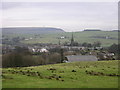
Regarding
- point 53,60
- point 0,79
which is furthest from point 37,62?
point 0,79

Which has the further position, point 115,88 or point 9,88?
A: point 115,88

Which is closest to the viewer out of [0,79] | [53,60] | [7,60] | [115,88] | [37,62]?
[115,88]

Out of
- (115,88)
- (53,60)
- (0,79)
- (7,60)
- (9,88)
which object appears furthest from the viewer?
(53,60)

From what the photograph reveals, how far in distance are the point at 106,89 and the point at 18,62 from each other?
53.1 m

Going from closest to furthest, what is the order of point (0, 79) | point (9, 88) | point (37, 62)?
1. point (9, 88)
2. point (0, 79)
3. point (37, 62)

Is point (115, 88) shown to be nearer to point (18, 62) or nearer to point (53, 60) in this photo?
point (18, 62)

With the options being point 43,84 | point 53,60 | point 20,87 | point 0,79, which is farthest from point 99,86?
point 53,60

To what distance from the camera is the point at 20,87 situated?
15.5 m

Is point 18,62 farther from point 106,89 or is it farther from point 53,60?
point 106,89

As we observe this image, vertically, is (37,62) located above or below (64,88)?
below

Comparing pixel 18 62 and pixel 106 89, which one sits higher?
pixel 106 89

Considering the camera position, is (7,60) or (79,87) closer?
(79,87)

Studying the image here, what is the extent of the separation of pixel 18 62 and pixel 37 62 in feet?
38.5

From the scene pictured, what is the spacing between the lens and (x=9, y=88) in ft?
50.3
